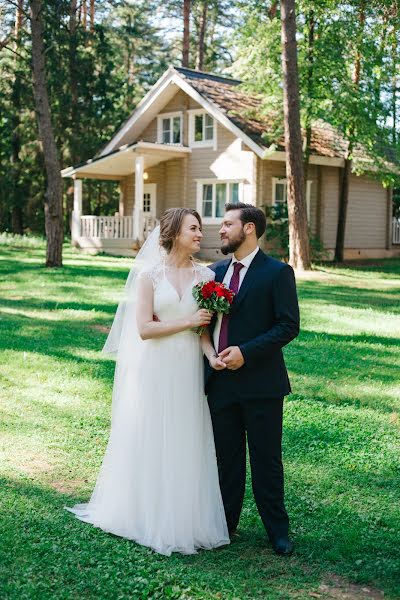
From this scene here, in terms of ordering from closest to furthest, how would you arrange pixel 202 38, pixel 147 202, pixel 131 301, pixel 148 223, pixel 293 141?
pixel 131 301
pixel 293 141
pixel 148 223
pixel 147 202
pixel 202 38

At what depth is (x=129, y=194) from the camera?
100.0ft

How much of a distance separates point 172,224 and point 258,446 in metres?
1.40

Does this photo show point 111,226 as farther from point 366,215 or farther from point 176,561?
point 176,561

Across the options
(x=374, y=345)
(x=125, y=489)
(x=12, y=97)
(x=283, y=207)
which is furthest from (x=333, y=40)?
(x=125, y=489)

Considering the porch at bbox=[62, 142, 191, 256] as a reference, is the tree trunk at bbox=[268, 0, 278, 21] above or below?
above

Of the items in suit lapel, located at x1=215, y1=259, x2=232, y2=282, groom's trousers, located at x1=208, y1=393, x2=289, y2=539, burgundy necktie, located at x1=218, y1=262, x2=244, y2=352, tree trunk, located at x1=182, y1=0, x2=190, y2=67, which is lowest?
groom's trousers, located at x1=208, y1=393, x2=289, y2=539

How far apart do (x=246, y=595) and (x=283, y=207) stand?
2163cm

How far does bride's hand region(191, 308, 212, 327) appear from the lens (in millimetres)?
4324

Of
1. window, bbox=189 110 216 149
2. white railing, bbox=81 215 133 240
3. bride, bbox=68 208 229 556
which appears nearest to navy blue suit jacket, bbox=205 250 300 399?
bride, bbox=68 208 229 556

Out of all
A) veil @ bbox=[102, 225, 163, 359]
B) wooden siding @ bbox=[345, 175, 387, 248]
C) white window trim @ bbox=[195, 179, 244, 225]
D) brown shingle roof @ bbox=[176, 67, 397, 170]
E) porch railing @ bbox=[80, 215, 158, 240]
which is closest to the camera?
veil @ bbox=[102, 225, 163, 359]

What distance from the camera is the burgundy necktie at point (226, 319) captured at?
172 inches

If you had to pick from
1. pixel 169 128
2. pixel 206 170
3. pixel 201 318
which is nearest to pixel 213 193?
pixel 206 170

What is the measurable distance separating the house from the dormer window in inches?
1.5

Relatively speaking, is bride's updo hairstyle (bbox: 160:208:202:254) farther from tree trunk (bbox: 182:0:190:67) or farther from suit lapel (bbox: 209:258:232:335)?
tree trunk (bbox: 182:0:190:67)
